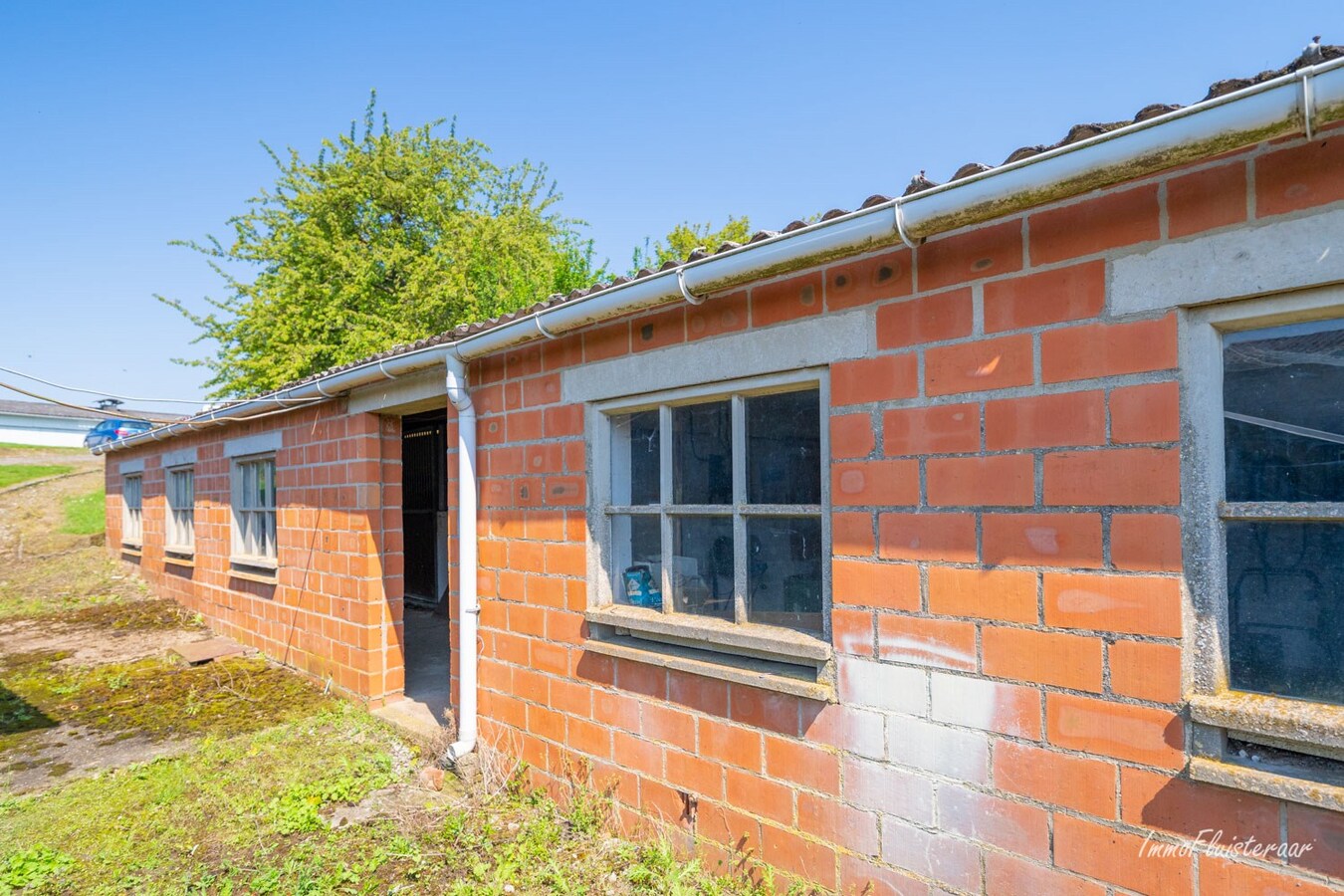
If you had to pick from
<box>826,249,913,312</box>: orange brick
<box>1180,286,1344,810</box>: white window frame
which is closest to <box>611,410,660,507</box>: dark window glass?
<box>826,249,913,312</box>: orange brick

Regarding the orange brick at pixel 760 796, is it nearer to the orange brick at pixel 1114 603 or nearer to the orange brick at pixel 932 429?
the orange brick at pixel 1114 603

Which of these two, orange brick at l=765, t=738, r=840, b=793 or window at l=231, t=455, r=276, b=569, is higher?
window at l=231, t=455, r=276, b=569

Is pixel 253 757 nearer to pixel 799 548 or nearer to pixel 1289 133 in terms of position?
pixel 799 548

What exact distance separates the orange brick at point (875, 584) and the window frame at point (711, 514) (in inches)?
3.9

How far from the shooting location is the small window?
2.03m

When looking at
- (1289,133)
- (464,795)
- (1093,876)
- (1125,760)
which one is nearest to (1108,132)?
(1289,133)

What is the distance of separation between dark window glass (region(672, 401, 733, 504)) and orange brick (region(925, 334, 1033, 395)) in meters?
1.02

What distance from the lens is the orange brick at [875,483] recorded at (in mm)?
2768

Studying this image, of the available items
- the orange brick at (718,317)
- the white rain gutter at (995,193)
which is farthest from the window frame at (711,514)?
the white rain gutter at (995,193)

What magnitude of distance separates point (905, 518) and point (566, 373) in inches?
84.8

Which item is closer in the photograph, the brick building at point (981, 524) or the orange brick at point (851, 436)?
the brick building at point (981, 524)

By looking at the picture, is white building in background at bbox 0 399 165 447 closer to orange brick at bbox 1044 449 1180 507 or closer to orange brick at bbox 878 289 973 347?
orange brick at bbox 878 289 973 347

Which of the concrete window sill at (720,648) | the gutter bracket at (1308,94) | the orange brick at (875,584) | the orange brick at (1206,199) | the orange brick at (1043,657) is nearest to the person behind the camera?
the gutter bracket at (1308,94)

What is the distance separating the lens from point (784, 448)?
10.8 ft
